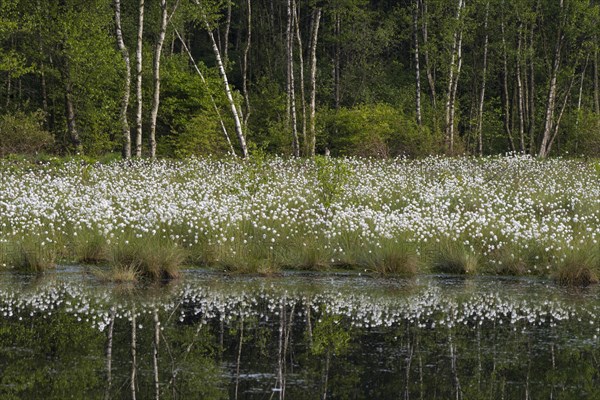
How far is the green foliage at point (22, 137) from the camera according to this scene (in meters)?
32.0

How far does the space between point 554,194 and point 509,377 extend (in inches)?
483

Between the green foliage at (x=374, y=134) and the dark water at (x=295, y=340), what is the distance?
21.7 metres

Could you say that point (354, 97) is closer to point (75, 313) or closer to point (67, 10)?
point (67, 10)

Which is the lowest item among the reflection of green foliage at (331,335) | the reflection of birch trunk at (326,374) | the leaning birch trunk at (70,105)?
the reflection of birch trunk at (326,374)

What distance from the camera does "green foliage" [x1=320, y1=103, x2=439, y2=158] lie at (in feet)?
111

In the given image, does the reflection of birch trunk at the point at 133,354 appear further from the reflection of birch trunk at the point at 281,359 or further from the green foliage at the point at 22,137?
the green foliage at the point at 22,137

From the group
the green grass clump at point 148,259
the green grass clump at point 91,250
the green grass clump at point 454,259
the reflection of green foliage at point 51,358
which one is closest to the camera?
the reflection of green foliage at point 51,358

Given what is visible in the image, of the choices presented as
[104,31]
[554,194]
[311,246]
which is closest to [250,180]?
[311,246]

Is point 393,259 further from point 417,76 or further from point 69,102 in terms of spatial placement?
point 417,76

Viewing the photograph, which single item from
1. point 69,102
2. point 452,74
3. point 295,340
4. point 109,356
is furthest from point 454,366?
point 452,74

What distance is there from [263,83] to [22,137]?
1498 cm

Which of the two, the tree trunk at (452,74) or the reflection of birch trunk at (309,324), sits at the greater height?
the tree trunk at (452,74)

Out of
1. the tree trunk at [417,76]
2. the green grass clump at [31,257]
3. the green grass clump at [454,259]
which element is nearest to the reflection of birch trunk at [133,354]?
the green grass clump at [31,257]

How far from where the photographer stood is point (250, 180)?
17.0 metres
